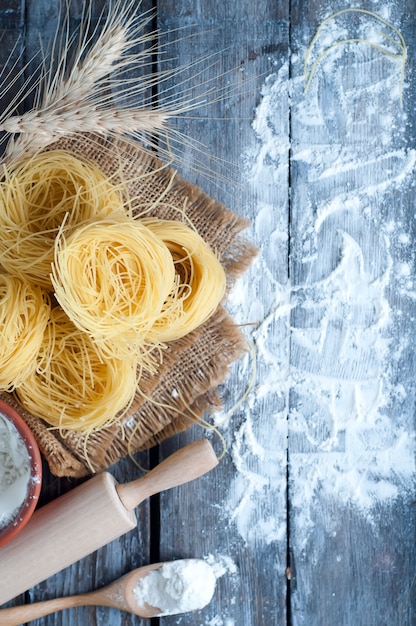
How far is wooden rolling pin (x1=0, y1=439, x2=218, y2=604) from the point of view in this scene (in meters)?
0.84

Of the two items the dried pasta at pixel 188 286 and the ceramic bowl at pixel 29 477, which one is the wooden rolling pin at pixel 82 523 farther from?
the dried pasta at pixel 188 286

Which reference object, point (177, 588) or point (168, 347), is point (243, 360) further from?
point (177, 588)

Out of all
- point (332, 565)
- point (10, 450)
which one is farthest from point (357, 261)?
point (10, 450)

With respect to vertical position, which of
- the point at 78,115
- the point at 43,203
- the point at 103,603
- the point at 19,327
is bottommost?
the point at 103,603

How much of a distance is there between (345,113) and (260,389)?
407mm

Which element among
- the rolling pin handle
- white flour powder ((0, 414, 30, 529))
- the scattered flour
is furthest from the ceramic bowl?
the scattered flour

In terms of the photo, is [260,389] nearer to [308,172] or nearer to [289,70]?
[308,172]

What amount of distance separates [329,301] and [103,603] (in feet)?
1.69

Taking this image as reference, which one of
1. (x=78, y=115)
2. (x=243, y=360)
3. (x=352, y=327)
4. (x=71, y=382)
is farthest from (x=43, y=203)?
(x=352, y=327)

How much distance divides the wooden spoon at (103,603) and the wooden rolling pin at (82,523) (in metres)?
0.05

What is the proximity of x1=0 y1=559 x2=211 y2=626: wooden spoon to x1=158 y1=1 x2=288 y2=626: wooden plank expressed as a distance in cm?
5

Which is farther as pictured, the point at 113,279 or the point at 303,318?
the point at 303,318

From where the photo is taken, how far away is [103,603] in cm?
89

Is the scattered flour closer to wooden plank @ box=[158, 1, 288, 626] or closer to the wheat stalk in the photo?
wooden plank @ box=[158, 1, 288, 626]
